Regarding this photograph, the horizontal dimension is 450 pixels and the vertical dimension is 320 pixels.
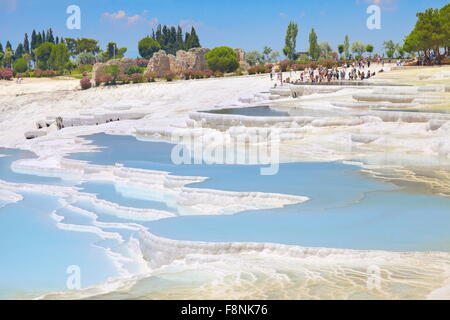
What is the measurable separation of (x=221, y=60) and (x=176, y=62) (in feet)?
11.8

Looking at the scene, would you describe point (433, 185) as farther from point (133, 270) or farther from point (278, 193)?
point (133, 270)

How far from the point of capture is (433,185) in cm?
1112

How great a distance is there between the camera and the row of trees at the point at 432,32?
160ft

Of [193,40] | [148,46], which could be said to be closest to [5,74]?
[193,40]

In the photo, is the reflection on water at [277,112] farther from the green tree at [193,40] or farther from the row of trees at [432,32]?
the green tree at [193,40]

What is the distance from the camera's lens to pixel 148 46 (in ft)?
287

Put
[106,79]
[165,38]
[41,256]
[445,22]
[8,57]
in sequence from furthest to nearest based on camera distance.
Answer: [165,38]
[8,57]
[445,22]
[106,79]
[41,256]

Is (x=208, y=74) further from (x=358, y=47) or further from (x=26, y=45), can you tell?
(x=26, y=45)

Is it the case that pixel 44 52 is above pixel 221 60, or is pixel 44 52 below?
above

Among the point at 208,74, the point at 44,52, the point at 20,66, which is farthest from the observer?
the point at 44,52

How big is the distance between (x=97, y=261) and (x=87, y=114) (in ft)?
65.7

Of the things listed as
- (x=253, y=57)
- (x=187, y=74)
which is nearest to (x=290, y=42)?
(x=253, y=57)

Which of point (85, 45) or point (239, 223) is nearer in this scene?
point (239, 223)

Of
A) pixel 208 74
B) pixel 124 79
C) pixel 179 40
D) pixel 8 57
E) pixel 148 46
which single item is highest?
pixel 179 40
